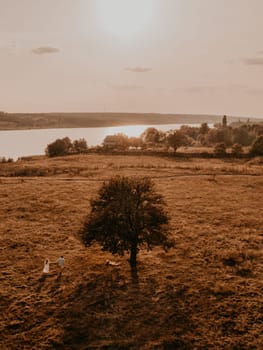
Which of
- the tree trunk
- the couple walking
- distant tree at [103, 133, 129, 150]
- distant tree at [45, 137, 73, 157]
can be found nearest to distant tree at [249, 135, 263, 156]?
distant tree at [103, 133, 129, 150]

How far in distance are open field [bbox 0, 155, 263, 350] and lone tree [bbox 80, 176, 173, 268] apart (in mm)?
2113

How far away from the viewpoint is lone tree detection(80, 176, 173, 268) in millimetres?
23344

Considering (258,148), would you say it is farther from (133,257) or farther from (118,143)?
(133,257)

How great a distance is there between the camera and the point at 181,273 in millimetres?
23406

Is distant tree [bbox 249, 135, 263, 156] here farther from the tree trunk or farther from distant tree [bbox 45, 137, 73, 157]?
the tree trunk

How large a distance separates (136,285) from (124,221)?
4544 mm

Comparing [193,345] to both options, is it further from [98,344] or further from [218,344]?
[98,344]

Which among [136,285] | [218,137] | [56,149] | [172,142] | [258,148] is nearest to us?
[136,285]

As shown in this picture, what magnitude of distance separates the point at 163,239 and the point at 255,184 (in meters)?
35.6

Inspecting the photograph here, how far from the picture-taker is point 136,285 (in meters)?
21.8

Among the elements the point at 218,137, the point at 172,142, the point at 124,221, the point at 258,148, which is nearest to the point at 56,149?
the point at 172,142

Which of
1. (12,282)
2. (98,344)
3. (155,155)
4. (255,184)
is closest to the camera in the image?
(98,344)

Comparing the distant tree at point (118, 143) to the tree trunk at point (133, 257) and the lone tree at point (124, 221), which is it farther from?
the tree trunk at point (133, 257)

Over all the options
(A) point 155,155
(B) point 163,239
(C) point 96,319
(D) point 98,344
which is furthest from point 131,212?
(A) point 155,155
